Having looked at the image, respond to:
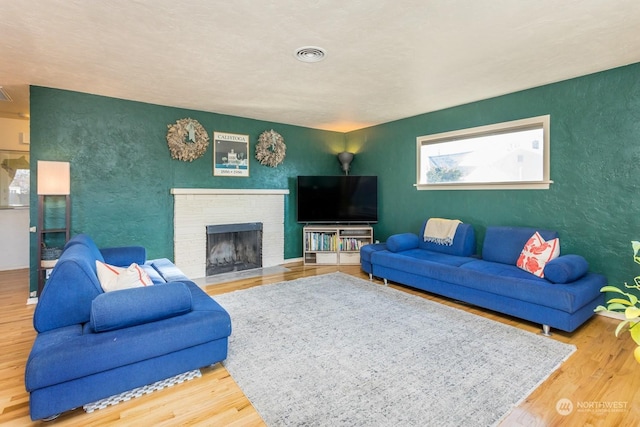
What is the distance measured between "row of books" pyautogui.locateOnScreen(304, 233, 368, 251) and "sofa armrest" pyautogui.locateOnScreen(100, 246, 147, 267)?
266cm

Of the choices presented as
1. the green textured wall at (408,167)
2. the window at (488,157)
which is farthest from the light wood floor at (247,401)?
the window at (488,157)

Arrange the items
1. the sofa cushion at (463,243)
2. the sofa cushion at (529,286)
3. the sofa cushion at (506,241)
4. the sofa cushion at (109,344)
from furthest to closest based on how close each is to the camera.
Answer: the sofa cushion at (463,243) → the sofa cushion at (506,241) → the sofa cushion at (529,286) → the sofa cushion at (109,344)

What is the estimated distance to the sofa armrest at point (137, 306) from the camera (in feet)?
6.00

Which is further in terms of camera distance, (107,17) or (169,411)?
(107,17)

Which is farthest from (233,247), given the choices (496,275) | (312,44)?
(496,275)

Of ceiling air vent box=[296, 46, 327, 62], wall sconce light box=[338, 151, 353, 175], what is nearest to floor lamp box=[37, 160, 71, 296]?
ceiling air vent box=[296, 46, 327, 62]

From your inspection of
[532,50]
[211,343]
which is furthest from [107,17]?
[532,50]

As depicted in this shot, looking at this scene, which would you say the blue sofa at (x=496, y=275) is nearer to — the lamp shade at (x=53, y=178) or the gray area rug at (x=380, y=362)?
the gray area rug at (x=380, y=362)

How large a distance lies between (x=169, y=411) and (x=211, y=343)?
0.44 meters

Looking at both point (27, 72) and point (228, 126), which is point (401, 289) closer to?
point (228, 126)

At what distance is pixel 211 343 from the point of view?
7.09 ft

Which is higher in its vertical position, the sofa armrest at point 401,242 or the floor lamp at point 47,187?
the floor lamp at point 47,187

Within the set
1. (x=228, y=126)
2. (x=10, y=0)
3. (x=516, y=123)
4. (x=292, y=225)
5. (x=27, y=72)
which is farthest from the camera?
(x=292, y=225)

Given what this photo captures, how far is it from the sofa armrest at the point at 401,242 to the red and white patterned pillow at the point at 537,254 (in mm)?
1441
